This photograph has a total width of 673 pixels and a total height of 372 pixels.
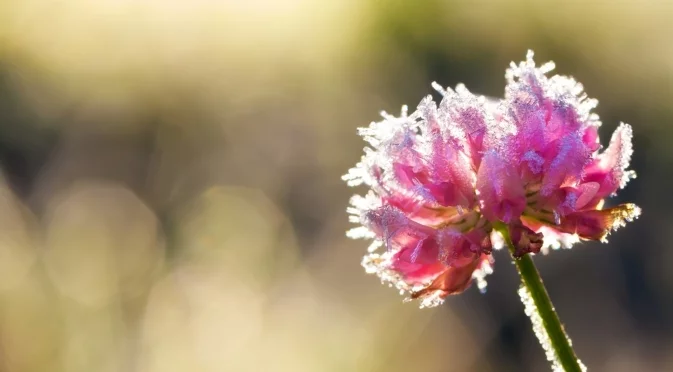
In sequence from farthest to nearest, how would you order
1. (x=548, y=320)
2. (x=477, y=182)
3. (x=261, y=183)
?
(x=261, y=183)
(x=477, y=182)
(x=548, y=320)

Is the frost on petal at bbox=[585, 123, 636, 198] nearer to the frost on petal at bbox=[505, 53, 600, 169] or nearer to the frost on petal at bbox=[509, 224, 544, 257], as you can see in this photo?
the frost on petal at bbox=[505, 53, 600, 169]

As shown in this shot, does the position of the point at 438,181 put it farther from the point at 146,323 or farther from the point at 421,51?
the point at 421,51

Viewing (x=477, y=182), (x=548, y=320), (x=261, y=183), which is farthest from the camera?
(x=261, y=183)

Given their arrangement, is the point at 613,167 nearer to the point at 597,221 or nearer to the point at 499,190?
the point at 597,221

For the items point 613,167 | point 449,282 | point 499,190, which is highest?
point 613,167

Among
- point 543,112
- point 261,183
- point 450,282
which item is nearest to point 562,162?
point 543,112

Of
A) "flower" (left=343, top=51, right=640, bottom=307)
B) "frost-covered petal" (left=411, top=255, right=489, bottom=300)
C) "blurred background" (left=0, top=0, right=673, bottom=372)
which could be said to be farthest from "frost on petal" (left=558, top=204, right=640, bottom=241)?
"blurred background" (left=0, top=0, right=673, bottom=372)

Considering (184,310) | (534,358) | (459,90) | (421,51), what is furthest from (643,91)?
(459,90)
